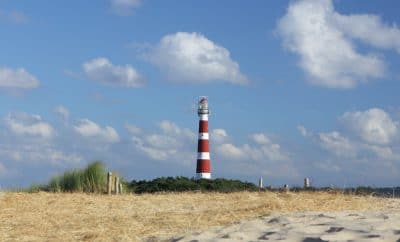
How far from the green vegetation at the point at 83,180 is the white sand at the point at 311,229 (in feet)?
36.9

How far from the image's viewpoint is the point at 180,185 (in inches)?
910

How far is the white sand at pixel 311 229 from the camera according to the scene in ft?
24.6

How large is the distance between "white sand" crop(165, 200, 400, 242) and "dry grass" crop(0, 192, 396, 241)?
120cm

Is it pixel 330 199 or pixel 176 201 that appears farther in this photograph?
pixel 176 201

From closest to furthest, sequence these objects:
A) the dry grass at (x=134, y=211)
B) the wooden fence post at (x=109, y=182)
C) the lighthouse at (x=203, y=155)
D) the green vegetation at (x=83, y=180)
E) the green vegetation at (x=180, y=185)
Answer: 1. the dry grass at (x=134, y=211)
2. the wooden fence post at (x=109, y=182)
3. the green vegetation at (x=83, y=180)
4. the green vegetation at (x=180, y=185)
5. the lighthouse at (x=203, y=155)

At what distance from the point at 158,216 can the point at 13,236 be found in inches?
102

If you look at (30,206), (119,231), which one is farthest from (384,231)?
(30,206)

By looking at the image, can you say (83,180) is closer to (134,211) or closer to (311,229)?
(134,211)

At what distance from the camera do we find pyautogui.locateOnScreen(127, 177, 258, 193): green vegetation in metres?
22.7

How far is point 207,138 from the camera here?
32.2 metres

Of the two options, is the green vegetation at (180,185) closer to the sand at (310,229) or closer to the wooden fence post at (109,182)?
the wooden fence post at (109,182)

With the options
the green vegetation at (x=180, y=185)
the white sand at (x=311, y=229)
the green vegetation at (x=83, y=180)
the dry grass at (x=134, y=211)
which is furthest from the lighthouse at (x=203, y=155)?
the white sand at (x=311, y=229)

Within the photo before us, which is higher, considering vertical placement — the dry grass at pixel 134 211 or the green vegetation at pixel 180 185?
the green vegetation at pixel 180 185

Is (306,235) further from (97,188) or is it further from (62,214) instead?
(97,188)
